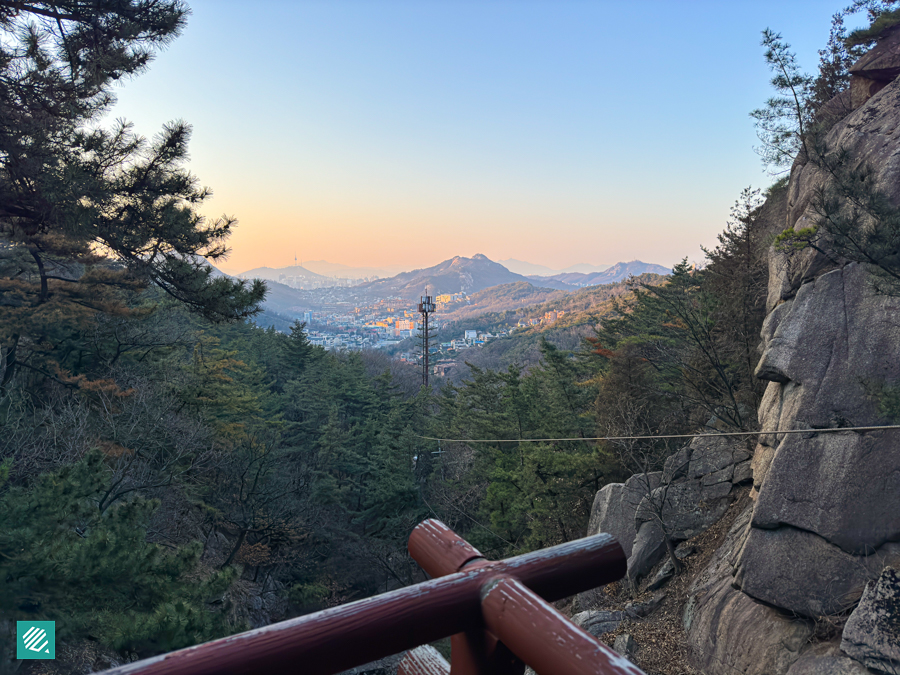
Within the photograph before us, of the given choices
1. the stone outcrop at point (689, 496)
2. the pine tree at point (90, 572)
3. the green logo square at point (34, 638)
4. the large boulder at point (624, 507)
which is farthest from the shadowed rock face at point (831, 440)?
the green logo square at point (34, 638)

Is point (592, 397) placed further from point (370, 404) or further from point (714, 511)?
point (370, 404)

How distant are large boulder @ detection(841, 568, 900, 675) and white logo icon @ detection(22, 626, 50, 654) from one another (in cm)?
841

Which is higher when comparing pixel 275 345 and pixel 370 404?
pixel 275 345

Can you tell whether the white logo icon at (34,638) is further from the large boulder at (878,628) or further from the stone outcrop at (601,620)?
the large boulder at (878,628)

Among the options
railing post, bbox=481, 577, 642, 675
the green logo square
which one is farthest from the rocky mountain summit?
the green logo square

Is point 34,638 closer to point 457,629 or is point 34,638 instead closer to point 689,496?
point 457,629

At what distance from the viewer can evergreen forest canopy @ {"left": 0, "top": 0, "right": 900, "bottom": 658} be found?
5.20m

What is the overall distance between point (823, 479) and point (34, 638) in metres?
9.56

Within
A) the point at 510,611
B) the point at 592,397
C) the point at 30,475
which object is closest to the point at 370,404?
the point at 592,397

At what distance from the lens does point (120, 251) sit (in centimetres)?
636

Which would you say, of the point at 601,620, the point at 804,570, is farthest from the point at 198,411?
the point at 804,570

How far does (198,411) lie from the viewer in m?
14.5

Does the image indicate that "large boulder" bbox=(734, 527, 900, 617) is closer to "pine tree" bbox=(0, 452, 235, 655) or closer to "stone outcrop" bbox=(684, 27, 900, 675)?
"stone outcrop" bbox=(684, 27, 900, 675)

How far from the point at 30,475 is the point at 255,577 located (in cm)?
885
